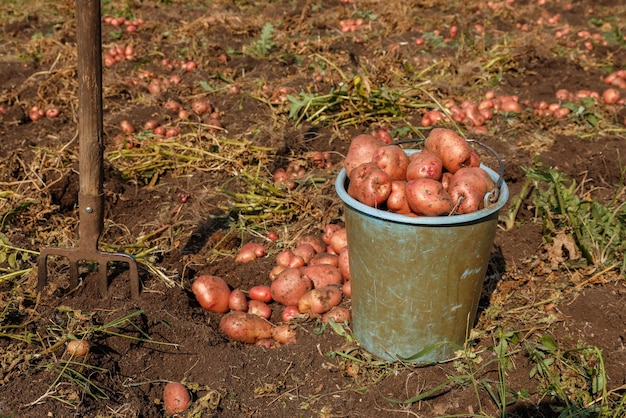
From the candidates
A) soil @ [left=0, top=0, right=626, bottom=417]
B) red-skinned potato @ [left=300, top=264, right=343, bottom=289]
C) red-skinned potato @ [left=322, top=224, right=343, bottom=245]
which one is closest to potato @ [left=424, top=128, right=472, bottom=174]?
soil @ [left=0, top=0, right=626, bottom=417]

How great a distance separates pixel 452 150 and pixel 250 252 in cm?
150

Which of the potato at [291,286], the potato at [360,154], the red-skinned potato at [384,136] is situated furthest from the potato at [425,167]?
the red-skinned potato at [384,136]

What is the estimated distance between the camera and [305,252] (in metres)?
3.82

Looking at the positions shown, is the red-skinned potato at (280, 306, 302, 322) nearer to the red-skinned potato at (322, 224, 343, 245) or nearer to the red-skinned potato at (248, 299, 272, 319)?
the red-skinned potato at (248, 299, 272, 319)

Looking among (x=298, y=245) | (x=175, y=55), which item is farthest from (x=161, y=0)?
(x=298, y=245)

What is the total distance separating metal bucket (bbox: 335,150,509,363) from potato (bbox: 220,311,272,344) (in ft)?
1.75

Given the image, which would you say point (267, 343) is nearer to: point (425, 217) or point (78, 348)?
point (78, 348)

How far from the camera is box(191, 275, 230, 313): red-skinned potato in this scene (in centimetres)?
346

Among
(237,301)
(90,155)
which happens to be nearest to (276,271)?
(237,301)

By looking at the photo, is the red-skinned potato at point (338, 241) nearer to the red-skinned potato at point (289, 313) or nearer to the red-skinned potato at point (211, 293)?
the red-skinned potato at point (289, 313)

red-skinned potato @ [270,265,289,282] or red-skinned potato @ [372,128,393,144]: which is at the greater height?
red-skinned potato @ [372,128,393,144]

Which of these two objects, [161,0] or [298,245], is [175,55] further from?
[298,245]

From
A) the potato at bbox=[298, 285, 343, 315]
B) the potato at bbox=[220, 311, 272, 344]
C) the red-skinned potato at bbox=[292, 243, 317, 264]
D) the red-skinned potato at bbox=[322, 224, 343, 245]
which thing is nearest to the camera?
the potato at bbox=[220, 311, 272, 344]

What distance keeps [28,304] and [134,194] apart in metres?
1.42
